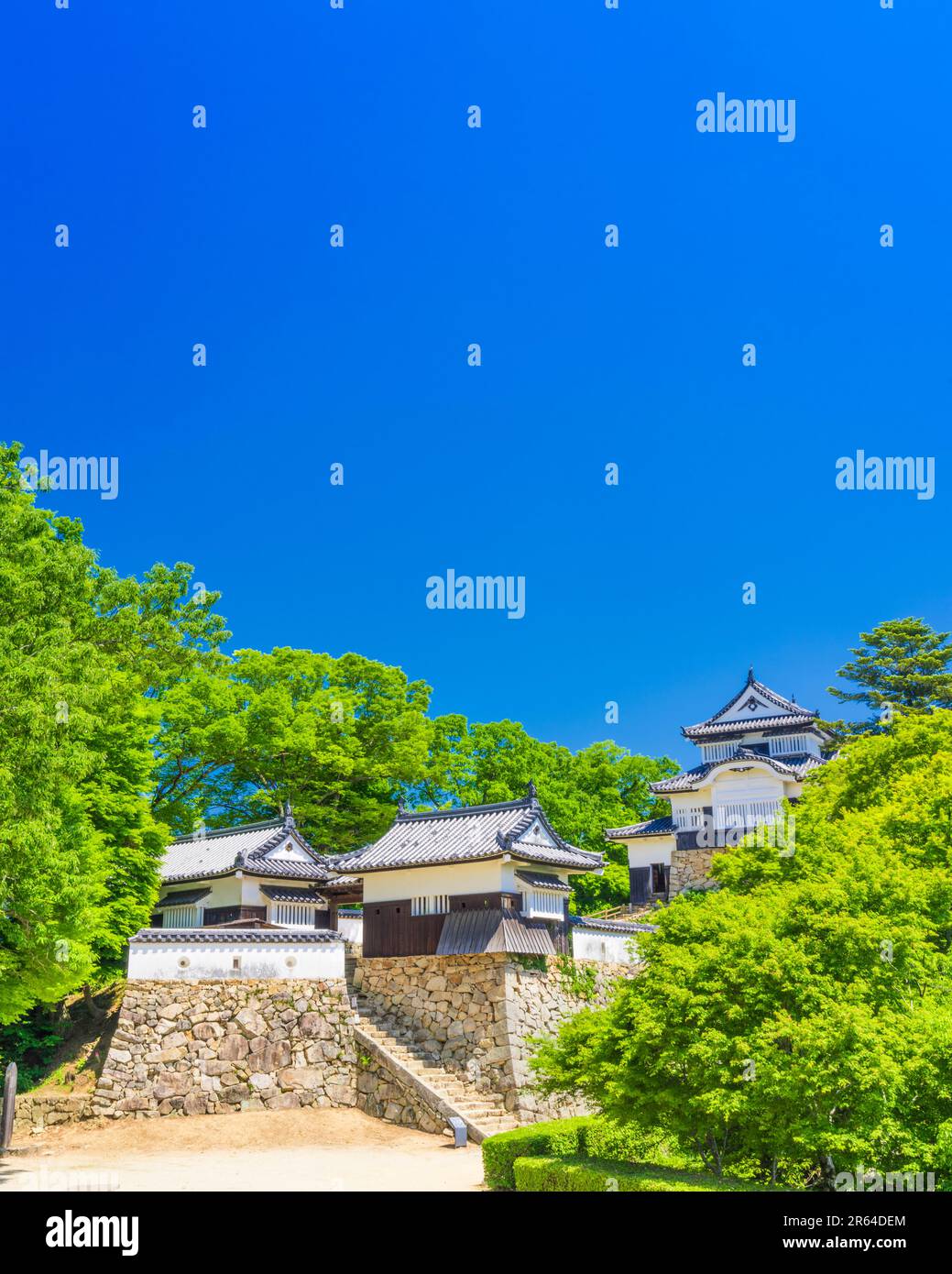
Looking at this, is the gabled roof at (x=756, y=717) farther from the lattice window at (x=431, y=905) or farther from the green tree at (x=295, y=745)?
the lattice window at (x=431, y=905)

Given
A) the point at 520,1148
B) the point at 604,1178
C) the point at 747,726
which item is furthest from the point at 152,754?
the point at 747,726

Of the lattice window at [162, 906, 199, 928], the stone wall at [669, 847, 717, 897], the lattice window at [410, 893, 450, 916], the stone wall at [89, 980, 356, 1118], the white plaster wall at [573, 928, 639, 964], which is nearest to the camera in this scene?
the stone wall at [89, 980, 356, 1118]

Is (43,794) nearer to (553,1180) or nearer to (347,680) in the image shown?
(553,1180)

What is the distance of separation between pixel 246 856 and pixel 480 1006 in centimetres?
926

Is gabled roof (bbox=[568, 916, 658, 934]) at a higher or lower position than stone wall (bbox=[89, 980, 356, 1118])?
higher

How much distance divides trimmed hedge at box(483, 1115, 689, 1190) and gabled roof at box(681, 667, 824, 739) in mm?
28286

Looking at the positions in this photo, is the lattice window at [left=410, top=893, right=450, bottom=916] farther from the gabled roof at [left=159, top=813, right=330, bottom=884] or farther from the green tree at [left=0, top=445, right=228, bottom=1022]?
the green tree at [left=0, top=445, right=228, bottom=1022]

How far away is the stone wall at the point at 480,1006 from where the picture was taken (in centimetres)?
2562

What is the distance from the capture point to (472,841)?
2781cm

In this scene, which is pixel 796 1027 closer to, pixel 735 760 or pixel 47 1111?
pixel 47 1111

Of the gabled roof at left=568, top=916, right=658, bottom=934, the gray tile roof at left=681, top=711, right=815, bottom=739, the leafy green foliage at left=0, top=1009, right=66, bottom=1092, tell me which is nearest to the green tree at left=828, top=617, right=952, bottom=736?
the gray tile roof at left=681, top=711, right=815, bottom=739

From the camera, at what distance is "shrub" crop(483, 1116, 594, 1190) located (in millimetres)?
17812

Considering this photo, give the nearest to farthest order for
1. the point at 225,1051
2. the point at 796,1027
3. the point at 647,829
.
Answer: the point at 796,1027 → the point at 225,1051 → the point at 647,829

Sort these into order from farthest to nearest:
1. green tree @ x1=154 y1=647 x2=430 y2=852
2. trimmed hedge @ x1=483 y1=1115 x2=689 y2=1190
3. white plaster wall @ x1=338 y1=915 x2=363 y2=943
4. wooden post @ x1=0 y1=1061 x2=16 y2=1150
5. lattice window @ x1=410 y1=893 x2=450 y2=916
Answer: green tree @ x1=154 y1=647 x2=430 y2=852, white plaster wall @ x1=338 y1=915 x2=363 y2=943, lattice window @ x1=410 y1=893 x2=450 y2=916, wooden post @ x1=0 y1=1061 x2=16 y2=1150, trimmed hedge @ x1=483 y1=1115 x2=689 y2=1190
